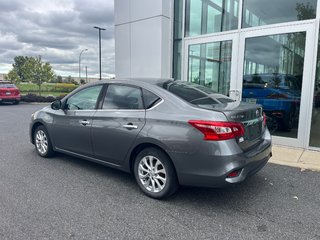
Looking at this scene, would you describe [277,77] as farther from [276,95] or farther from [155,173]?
[155,173]

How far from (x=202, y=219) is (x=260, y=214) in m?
0.68

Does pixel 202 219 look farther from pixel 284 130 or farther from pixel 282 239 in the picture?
pixel 284 130

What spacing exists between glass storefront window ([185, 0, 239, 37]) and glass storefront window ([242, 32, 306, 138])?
84 cm

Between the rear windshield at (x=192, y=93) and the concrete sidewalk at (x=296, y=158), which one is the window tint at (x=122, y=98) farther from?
the concrete sidewalk at (x=296, y=158)

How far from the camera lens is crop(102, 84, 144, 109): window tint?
12.2 ft

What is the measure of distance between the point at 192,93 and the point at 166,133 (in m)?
0.81

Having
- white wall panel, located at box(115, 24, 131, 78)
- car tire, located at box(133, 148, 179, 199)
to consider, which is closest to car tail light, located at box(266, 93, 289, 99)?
car tire, located at box(133, 148, 179, 199)

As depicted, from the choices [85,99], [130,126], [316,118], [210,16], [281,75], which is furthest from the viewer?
[210,16]

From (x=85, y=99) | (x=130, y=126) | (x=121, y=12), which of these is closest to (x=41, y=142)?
(x=85, y=99)

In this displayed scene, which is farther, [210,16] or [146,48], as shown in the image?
[146,48]

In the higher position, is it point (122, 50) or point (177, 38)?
point (177, 38)

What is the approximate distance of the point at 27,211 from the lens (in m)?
3.14

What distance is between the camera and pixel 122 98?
154 inches

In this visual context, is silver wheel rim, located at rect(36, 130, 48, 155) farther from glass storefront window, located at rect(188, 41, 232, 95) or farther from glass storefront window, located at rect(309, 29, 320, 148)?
glass storefront window, located at rect(309, 29, 320, 148)
